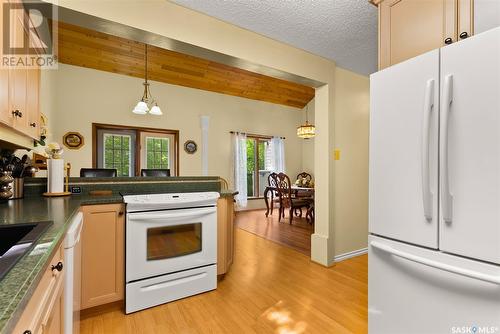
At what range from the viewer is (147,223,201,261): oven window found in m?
1.95

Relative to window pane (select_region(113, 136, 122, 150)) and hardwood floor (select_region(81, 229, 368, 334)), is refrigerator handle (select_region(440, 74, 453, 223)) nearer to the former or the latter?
hardwood floor (select_region(81, 229, 368, 334))

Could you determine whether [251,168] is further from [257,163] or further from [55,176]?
[55,176]

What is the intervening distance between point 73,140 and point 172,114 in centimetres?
187

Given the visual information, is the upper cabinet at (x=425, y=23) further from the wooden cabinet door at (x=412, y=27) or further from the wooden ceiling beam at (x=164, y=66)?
the wooden ceiling beam at (x=164, y=66)

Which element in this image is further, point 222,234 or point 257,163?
point 257,163

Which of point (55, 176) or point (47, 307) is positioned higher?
point (55, 176)

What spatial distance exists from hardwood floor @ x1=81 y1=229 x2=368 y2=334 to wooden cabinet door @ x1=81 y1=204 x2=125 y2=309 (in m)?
0.19

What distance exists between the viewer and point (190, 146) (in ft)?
17.8

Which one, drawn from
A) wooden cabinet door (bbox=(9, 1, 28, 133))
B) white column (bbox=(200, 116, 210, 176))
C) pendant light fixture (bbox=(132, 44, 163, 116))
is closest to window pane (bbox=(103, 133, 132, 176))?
pendant light fixture (bbox=(132, 44, 163, 116))

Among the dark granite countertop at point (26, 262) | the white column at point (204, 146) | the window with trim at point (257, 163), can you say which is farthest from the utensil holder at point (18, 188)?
the window with trim at point (257, 163)

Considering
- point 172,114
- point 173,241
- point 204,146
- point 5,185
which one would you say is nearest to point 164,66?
point 172,114

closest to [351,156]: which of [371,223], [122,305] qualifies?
[371,223]

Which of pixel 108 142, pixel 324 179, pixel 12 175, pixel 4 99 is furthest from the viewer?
pixel 108 142

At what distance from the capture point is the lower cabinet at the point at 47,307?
593 mm
